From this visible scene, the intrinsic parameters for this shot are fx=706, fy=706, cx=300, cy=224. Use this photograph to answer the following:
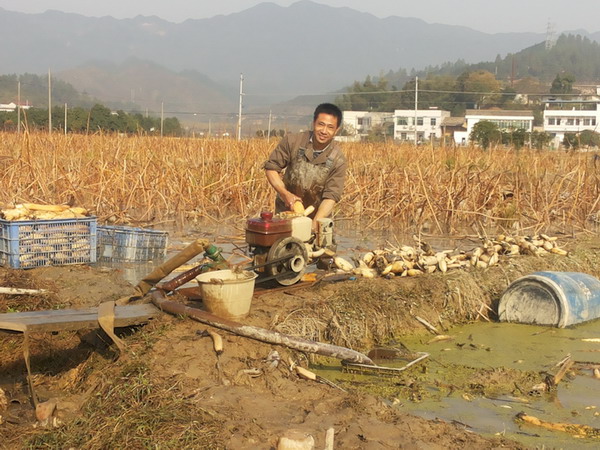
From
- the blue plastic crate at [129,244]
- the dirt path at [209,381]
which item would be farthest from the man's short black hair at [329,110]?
the blue plastic crate at [129,244]

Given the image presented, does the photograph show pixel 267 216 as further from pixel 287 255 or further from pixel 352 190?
pixel 352 190

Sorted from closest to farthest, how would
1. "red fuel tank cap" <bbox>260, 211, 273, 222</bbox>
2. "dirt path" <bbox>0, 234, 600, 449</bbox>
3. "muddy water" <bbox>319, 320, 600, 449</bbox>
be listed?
1. "dirt path" <bbox>0, 234, 600, 449</bbox>
2. "muddy water" <bbox>319, 320, 600, 449</bbox>
3. "red fuel tank cap" <bbox>260, 211, 273, 222</bbox>

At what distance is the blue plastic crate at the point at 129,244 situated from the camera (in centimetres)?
769

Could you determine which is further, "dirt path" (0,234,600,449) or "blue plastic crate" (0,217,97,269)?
"blue plastic crate" (0,217,97,269)

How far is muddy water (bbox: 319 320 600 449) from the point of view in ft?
14.0

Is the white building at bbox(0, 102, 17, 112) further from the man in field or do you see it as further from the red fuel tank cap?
the red fuel tank cap

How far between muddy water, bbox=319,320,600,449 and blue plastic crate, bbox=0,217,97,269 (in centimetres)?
317

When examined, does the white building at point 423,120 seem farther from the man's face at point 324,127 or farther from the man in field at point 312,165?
the man's face at point 324,127

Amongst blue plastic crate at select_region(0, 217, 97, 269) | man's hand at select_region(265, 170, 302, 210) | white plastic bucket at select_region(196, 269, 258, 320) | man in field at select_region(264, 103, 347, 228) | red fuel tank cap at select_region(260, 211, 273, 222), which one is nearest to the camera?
white plastic bucket at select_region(196, 269, 258, 320)

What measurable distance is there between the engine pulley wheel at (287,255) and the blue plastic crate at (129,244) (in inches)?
93.7

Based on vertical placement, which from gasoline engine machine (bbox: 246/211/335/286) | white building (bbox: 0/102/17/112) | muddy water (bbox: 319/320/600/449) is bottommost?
muddy water (bbox: 319/320/600/449)

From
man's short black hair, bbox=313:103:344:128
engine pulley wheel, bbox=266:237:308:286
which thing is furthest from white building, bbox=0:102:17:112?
engine pulley wheel, bbox=266:237:308:286

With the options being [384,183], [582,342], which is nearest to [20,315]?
[582,342]

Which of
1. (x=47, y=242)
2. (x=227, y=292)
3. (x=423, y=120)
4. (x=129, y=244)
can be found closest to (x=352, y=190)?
(x=129, y=244)
